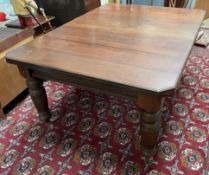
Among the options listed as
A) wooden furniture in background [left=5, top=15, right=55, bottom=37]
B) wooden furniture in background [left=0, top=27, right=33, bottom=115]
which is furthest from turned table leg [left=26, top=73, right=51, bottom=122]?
wooden furniture in background [left=5, top=15, right=55, bottom=37]

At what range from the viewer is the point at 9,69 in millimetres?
1568

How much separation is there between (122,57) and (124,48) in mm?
105

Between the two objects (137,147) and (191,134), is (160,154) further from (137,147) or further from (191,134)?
(191,134)

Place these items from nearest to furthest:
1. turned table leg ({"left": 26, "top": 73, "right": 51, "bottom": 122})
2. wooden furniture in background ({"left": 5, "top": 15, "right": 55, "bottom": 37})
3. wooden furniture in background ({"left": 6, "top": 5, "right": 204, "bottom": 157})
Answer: wooden furniture in background ({"left": 6, "top": 5, "right": 204, "bottom": 157}), turned table leg ({"left": 26, "top": 73, "right": 51, "bottom": 122}), wooden furniture in background ({"left": 5, "top": 15, "right": 55, "bottom": 37})

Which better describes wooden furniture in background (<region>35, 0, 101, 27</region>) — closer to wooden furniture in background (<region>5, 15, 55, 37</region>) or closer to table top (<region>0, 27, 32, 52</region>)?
wooden furniture in background (<region>5, 15, 55, 37</region>)

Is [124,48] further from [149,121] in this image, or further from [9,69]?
[9,69]

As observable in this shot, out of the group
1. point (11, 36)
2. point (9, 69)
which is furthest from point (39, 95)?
point (11, 36)

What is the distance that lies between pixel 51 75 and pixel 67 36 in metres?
0.32

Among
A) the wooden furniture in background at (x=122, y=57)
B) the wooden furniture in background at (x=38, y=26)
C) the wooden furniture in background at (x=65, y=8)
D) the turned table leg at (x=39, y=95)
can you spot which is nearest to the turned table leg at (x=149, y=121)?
the wooden furniture in background at (x=122, y=57)

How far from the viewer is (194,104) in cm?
154

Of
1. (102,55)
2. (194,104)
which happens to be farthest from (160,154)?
(102,55)

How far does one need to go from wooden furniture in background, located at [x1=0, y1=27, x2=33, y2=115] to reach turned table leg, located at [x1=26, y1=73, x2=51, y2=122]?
1.06ft

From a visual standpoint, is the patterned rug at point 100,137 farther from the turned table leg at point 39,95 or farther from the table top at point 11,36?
the table top at point 11,36

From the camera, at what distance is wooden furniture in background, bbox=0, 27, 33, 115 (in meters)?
1.51
